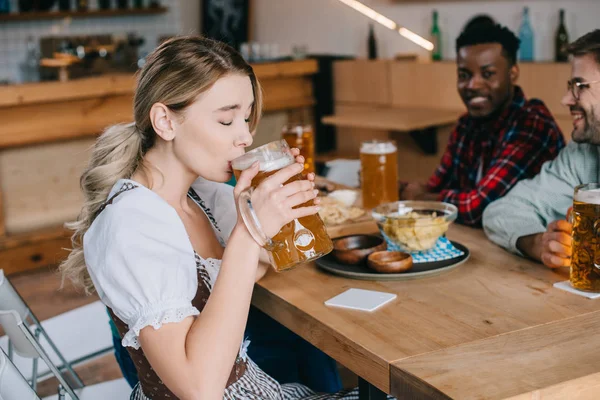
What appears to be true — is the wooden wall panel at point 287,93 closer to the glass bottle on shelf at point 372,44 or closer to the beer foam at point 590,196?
the glass bottle on shelf at point 372,44

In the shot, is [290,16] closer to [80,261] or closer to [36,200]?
[36,200]

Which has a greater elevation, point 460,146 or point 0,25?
point 0,25

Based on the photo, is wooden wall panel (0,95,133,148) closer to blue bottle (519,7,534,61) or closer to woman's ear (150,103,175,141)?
blue bottle (519,7,534,61)

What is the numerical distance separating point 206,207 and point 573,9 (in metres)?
2.95

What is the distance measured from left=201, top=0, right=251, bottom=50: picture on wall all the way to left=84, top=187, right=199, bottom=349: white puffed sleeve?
528cm

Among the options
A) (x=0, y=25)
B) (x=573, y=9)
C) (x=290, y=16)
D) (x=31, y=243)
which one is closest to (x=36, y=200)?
(x=31, y=243)

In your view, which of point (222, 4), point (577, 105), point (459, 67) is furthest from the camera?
point (222, 4)

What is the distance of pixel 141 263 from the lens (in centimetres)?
131

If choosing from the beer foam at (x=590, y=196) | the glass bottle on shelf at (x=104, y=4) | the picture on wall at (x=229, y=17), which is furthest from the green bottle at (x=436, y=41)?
the beer foam at (x=590, y=196)

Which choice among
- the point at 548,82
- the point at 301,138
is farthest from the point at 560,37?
the point at 301,138

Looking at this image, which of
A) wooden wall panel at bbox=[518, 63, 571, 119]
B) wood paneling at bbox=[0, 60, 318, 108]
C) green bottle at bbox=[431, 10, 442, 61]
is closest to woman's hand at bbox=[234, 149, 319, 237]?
wooden wall panel at bbox=[518, 63, 571, 119]

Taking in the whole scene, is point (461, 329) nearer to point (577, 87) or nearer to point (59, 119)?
point (577, 87)

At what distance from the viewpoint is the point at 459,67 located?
2.62 metres

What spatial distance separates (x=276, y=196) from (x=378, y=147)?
3.28 ft
